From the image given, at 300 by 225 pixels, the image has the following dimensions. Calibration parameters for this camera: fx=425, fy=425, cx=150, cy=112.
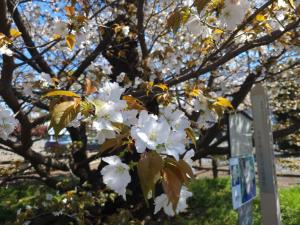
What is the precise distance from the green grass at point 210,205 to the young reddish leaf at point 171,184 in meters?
3.67

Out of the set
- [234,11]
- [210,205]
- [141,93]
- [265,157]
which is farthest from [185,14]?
[210,205]

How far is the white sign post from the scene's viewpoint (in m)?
3.76

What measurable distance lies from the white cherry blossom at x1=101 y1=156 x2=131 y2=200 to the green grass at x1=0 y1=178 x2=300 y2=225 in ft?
11.2

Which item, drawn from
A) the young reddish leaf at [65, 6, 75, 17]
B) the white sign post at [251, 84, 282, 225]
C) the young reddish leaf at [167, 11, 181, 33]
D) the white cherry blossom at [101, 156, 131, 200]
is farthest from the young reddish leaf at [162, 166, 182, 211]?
the white sign post at [251, 84, 282, 225]

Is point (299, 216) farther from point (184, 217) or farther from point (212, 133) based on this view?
point (212, 133)

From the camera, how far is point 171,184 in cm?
121

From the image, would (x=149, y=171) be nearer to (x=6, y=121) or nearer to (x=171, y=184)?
(x=171, y=184)

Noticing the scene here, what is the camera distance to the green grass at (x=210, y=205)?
5.45 meters

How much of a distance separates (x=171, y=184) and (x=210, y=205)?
5.38 metres

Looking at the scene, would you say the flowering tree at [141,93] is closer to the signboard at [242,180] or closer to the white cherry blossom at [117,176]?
the white cherry blossom at [117,176]

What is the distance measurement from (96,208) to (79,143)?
2.32ft

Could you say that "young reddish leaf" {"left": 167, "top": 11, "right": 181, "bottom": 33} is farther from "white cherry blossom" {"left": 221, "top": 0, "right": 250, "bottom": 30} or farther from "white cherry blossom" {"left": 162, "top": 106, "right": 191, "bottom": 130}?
"white cherry blossom" {"left": 162, "top": 106, "right": 191, "bottom": 130}

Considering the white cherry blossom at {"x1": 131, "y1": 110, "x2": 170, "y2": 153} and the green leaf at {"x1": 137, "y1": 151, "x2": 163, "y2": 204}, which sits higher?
the white cherry blossom at {"x1": 131, "y1": 110, "x2": 170, "y2": 153}

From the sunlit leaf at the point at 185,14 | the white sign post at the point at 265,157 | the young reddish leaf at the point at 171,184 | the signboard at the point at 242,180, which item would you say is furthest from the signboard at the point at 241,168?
the young reddish leaf at the point at 171,184
